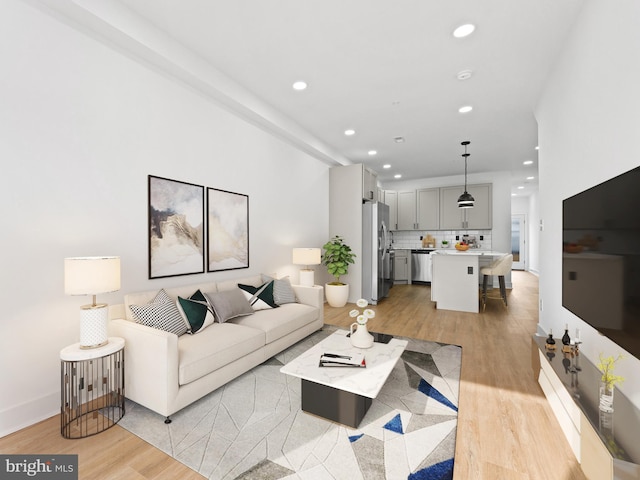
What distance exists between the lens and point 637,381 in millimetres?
1493

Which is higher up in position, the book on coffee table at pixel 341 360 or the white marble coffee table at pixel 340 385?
the book on coffee table at pixel 341 360

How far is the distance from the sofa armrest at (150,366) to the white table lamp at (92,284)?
0.19 m

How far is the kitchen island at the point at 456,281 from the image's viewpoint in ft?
15.9

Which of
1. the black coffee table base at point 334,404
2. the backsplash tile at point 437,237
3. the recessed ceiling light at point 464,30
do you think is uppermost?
the recessed ceiling light at point 464,30

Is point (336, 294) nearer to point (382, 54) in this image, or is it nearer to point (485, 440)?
point (485, 440)

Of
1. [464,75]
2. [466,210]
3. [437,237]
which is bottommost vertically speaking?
[437,237]

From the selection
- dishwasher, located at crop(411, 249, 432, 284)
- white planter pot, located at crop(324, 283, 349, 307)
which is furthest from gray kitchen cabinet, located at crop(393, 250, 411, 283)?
white planter pot, located at crop(324, 283, 349, 307)

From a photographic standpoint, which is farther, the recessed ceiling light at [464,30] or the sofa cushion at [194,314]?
the sofa cushion at [194,314]

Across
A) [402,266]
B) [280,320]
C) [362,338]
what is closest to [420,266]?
[402,266]

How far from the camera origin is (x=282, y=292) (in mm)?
3639

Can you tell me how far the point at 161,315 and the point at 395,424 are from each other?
1909 millimetres

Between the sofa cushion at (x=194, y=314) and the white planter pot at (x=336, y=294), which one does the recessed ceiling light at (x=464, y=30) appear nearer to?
the sofa cushion at (x=194, y=314)

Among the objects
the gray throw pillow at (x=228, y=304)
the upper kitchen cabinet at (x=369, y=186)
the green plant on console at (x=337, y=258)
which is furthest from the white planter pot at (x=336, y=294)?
the gray throw pillow at (x=228, y=304)

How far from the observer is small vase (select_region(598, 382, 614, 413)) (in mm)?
1403
